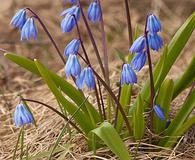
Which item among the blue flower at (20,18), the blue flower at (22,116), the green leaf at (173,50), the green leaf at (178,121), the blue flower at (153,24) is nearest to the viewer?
the blue flower at (153,24)

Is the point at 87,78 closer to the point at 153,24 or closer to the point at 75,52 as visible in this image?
the point at 75,52

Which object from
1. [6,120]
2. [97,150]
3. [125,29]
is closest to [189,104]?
[97,150]

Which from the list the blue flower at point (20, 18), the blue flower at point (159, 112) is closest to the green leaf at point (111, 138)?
the blue flower at point (159, 112)

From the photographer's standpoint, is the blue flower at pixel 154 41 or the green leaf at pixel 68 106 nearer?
the blue flower at pixel 154 41

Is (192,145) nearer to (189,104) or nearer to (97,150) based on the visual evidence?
(189,104)

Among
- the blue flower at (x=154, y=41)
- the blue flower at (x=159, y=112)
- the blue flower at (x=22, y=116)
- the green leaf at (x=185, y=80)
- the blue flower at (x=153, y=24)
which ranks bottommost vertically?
the blue flower at (x=159, y=112)

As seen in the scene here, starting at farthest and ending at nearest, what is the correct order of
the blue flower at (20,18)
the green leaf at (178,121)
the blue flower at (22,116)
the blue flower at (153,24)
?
the green leaf at (178,121)
the blue flower at (20,18)
the blue flower at (22,116)
the blue flower at (153,24)

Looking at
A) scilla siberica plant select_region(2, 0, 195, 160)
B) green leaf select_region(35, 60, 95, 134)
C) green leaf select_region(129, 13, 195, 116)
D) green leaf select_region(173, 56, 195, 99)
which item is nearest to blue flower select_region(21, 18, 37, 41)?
scilla siberica plant select_region(2, 0, 195, 160)

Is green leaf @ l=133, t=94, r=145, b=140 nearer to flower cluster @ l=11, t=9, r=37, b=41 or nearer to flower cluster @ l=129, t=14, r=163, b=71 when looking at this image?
A: flower cluster @ l=129, t=14, r=163, b=71

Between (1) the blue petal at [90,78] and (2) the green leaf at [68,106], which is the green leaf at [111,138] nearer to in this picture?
(1) the blue petal at [90,78]

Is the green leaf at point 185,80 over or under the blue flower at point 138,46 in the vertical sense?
under
